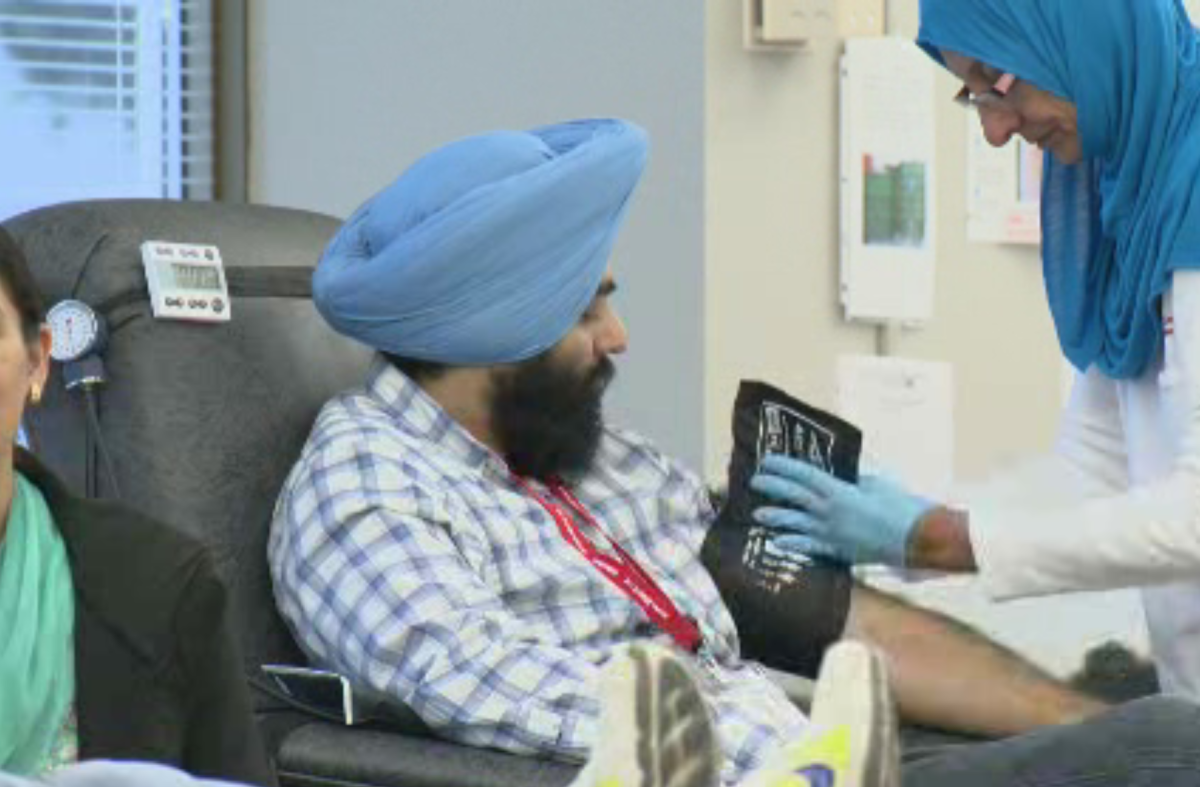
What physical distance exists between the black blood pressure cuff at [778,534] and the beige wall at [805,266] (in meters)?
1.01

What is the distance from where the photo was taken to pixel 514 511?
2.92 metres

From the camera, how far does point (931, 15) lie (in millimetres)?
2936

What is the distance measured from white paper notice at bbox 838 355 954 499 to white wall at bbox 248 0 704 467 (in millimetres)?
331

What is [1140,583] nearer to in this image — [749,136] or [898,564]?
[898,564]

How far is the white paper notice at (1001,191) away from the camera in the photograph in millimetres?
4461

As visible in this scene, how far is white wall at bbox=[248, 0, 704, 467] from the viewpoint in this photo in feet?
13.4

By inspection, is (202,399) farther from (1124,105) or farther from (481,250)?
(1124,105)

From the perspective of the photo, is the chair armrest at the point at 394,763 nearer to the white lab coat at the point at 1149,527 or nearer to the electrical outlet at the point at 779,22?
the white lab coat at the point at 1149,527

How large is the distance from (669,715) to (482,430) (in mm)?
1354

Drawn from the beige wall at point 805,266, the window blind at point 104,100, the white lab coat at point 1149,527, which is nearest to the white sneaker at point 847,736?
the white lab coat at point 1149,527

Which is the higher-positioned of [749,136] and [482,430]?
[749,136]

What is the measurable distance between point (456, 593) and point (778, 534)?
0.48m

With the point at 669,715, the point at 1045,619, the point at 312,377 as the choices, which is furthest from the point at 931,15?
the point at 1045,619

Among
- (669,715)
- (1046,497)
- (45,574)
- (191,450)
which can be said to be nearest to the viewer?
(669,715)
